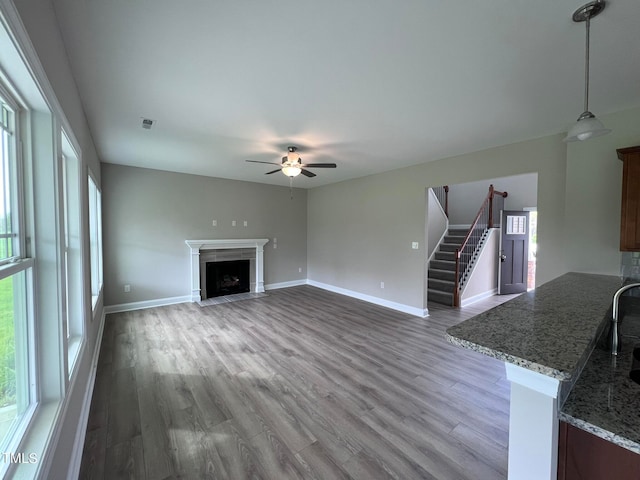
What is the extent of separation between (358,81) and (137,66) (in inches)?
62.4

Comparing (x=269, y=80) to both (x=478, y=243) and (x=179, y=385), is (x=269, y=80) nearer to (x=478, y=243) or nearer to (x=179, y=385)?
(x=179, y=385)

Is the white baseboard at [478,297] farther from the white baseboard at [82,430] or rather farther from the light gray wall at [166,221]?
the white baseboard at [82,430]

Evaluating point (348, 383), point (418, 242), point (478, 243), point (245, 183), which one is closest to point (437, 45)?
point (348, 383)

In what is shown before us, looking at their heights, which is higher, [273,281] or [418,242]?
[418,242]

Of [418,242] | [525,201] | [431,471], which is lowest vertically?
[431,471]

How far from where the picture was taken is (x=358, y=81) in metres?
2.03

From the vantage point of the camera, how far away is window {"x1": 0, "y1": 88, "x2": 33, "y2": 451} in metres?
1.09

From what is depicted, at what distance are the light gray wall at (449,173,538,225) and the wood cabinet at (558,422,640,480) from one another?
635cm

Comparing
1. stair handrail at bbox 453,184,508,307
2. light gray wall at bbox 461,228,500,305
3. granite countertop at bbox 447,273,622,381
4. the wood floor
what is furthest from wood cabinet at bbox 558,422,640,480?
light gray wall at bbox 461,228,500,305

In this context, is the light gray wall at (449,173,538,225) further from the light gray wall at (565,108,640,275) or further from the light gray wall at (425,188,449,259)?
the light gray wall at (565,108,640,275)

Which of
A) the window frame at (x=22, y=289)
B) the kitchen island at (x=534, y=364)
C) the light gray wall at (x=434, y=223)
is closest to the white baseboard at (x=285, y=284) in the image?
the light gray wall at (x=434, y=223)

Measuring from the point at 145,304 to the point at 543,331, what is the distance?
18.5 feet

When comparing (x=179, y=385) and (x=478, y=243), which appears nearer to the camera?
(x=179, y=385)

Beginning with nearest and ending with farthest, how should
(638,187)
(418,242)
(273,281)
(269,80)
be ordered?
1. (269,80)
2. (638,187)
3. (418,242)
4. (273,281)
